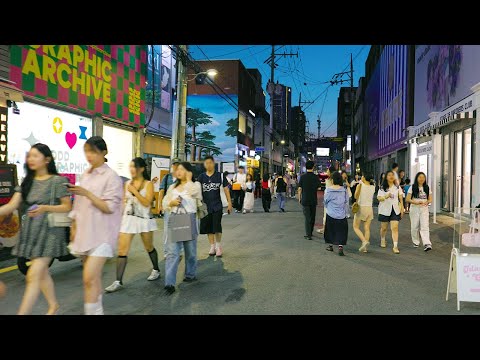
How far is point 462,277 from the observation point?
5324 millimetres

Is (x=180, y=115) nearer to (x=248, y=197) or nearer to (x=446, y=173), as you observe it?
(x=248, y=197)

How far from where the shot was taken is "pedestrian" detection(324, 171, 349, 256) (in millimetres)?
8961

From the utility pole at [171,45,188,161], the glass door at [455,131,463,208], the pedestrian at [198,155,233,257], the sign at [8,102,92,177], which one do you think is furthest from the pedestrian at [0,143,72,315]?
the glass door at [455,131,463,208]

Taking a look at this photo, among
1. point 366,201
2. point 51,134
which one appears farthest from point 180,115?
point 366,201

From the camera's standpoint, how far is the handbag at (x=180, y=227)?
6074mm

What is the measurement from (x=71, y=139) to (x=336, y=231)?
25.6 feet

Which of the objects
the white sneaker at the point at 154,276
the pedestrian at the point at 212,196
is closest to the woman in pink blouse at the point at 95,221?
the white sneaker at the point at 154,276

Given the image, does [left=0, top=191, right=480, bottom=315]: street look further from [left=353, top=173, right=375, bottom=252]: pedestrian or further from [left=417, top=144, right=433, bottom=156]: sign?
[left=417, top=144, right=433, bottom=156]: sign

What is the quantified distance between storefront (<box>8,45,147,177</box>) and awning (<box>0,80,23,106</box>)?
517mm

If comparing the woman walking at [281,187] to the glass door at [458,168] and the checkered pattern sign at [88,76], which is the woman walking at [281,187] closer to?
the checkered pattern sign at [88,76]
